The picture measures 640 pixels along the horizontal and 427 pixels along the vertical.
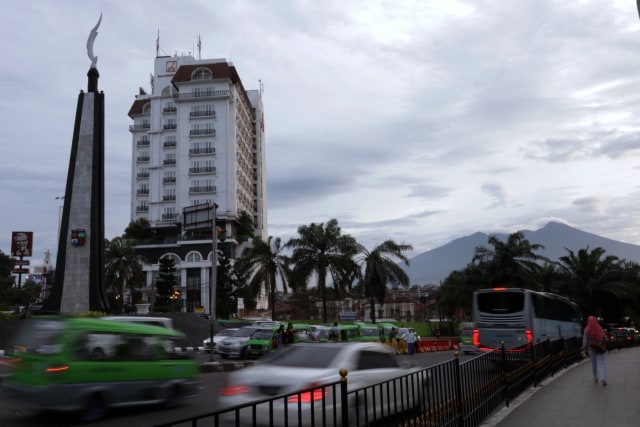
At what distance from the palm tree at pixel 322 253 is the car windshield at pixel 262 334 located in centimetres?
1478

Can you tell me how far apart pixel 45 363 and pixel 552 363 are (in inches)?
499

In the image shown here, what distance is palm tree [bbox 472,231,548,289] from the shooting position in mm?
44875

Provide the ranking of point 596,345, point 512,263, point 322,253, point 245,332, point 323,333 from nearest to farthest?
point 596,345, point 245,332, point 323,333, point 322,253, point 512,263

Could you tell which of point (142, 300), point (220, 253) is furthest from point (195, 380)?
point (142, 300)

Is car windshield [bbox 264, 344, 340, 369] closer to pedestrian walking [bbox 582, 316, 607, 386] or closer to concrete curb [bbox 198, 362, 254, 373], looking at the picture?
pedestrian walking [bbox 582, 316, 607, 386]

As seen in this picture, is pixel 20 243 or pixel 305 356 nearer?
pixel 305 356

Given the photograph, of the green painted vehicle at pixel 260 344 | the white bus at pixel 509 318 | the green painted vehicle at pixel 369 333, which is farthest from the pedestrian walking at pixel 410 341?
the white bus at pixel 509 318

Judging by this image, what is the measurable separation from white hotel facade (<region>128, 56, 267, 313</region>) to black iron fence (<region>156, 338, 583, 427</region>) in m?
62.9

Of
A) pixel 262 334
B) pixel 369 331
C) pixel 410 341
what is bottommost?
pixel 410 341

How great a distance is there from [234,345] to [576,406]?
1821 centimetres

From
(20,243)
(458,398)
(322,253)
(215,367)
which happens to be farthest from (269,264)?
(458,398)

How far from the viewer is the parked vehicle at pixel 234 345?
2584 cm

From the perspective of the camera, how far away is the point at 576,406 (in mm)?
9930

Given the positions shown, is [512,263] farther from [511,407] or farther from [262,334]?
[511,407]
